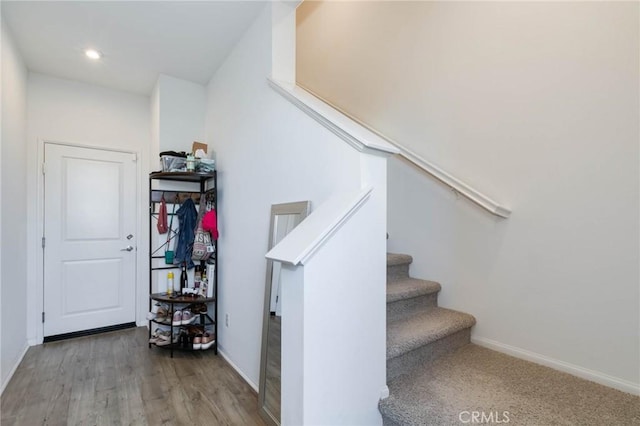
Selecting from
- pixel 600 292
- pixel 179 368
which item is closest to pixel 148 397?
pixel 179 368

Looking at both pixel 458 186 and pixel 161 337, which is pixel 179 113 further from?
pixel 458 186

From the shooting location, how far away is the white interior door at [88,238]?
3291mm

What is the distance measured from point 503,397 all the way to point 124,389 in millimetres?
2451

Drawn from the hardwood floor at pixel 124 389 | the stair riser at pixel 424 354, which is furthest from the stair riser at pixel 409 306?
the hardwood floor at pixel 124 389

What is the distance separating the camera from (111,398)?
7.19ft

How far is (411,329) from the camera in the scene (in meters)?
1.95

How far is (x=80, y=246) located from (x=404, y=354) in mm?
3470

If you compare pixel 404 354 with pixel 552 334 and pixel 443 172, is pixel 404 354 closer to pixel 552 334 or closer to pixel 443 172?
pixel 552 334

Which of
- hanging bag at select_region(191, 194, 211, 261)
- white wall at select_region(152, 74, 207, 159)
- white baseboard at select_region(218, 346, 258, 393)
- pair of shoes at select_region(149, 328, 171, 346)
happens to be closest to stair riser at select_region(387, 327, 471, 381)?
white baseboard at select_region(218, 346, 258, 393)

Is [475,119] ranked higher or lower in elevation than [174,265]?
higher

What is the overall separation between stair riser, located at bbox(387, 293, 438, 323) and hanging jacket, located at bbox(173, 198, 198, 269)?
203 centimetres

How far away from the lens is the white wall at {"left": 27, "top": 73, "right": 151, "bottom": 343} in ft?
10.4

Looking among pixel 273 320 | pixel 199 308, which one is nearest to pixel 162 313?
pixel 199 308
